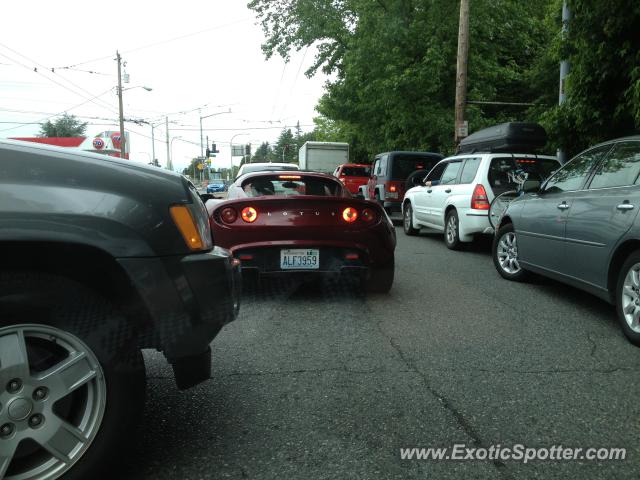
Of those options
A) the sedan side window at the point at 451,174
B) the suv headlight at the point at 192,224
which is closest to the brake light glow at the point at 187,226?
the suv headlight at the point at 192,224

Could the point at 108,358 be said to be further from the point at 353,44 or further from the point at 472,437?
the point at 353,44

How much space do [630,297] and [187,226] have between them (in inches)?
134

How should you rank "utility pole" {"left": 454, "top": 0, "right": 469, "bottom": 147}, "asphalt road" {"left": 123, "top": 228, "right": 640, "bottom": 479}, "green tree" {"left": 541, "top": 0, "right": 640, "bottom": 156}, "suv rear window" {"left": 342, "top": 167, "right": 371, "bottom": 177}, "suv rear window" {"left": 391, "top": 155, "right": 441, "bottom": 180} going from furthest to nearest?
1. "suv rear window" {"left": 342, "top": 167, "right": 371, "bottom": 177}
2. "utility pole" {"left": 454, "top": 0, "right": 469, "bottom": 147}
3. "suv rear window" {"left": 391, "top": 155, "right": 441, "bottom": 180}
4. "green tree" {"left": 541, "top": 0, "right": 640, "bottom": 156}
5. "asphalt road" {"left": 123, "top": 228, "right": 640, "bottom": 479}

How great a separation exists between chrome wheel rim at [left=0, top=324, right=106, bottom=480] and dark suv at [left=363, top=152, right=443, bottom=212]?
494 inches

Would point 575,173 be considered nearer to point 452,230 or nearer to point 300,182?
point 300,182

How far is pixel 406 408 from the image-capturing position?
9.46ft

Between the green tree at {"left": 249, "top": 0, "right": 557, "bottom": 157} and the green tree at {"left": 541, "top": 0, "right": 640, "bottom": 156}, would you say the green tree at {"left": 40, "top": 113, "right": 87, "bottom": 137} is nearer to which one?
the green tree at {"left": 249, "top": 0, "right": 557, "bottom": 157}

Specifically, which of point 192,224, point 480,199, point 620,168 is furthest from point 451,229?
point 192,224

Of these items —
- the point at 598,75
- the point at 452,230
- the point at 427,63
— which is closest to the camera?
the point at 598,75

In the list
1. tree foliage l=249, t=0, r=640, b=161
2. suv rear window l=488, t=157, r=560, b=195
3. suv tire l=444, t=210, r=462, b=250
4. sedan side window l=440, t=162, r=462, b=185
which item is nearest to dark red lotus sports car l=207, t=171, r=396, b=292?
suv rear window l=488, t=157, r=560, b=195

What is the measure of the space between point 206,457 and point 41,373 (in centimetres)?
82

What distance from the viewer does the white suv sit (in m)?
8.48

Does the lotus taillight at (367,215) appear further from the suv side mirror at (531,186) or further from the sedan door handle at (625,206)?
the sedan door handle at (625,206)

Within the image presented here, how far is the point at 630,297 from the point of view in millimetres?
4090
